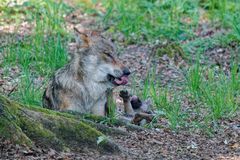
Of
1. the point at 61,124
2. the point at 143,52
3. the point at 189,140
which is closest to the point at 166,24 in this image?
the point at 143,52

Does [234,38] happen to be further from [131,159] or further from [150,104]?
[131,159]

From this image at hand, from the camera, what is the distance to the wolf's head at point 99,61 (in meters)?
6.95

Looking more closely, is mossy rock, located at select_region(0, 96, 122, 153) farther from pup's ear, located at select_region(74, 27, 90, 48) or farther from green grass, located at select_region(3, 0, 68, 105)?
pup's ear, located at select_region(74, 27, 90, 48)

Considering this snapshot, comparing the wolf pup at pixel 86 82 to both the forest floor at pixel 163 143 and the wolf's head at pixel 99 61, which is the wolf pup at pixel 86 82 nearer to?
the wolf's head at pixel 99 61

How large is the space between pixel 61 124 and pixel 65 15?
6821mm

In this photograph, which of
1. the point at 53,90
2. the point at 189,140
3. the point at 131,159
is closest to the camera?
the point at 131,159

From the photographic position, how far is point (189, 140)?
6.25 meters

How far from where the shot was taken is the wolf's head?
6.95 metres

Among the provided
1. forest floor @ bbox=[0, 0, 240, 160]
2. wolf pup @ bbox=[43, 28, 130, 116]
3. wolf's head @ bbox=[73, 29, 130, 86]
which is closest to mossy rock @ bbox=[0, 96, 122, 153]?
forest floor @ bbox=[0, 0, 240, 160]

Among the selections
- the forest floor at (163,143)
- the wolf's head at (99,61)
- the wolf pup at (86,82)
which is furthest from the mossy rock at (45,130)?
the wolf's head at (99,61)

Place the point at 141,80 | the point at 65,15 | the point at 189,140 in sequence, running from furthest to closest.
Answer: the point at 65,15, the point at 141,80, the point at 189,140

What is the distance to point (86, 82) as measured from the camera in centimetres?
696

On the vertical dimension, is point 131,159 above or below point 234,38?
below

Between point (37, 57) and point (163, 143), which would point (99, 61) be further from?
point (37, 57)
